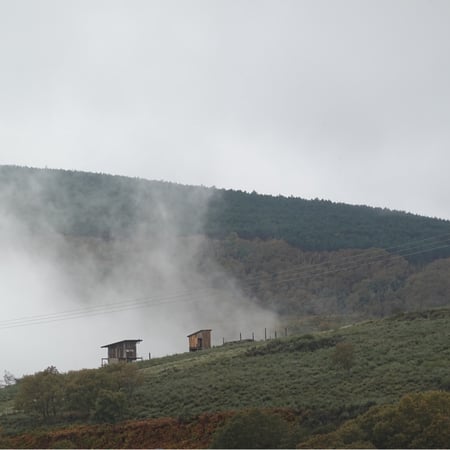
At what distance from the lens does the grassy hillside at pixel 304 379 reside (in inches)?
1998

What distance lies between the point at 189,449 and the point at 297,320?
9928cm

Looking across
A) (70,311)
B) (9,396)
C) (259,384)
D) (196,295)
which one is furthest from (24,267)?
(259,384)

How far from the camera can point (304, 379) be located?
191 feet

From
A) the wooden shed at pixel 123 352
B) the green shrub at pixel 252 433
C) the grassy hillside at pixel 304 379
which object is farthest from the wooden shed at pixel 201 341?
the green shrub at pixel 252 433

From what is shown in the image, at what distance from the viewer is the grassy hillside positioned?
5075cm

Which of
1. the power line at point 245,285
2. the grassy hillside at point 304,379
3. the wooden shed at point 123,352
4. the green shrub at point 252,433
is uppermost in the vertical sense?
the power line at point 245,285

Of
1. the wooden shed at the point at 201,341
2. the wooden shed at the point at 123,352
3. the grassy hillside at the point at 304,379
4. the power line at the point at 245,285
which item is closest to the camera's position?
the grassy hillside at the point at 304,379

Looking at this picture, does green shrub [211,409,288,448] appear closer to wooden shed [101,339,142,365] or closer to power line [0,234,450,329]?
wooden shed [101,339,142,365]

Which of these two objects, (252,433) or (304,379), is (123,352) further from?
(252,433)

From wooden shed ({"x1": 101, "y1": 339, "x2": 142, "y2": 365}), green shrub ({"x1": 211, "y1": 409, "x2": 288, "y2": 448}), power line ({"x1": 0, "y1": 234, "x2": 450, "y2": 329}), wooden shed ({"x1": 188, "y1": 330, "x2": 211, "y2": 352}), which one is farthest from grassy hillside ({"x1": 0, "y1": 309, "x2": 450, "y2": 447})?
power line ({"x1": 0, "y1": 234, "x2": 450, "y2": 329})

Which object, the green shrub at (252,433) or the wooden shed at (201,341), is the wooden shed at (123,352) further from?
the green shrub at (252,433)

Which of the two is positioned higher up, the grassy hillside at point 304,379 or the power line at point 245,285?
the power line at point 245,285

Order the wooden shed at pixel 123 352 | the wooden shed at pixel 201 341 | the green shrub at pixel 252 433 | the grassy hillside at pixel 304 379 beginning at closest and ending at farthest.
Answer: the green shrub at pixel 252 433 → the grassy hillside at pixel 304 379 → the wooden shed at pixel 123 352 → the wooden shed at pixel 201 341

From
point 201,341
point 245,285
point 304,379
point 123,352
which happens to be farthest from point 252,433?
point 245,285
